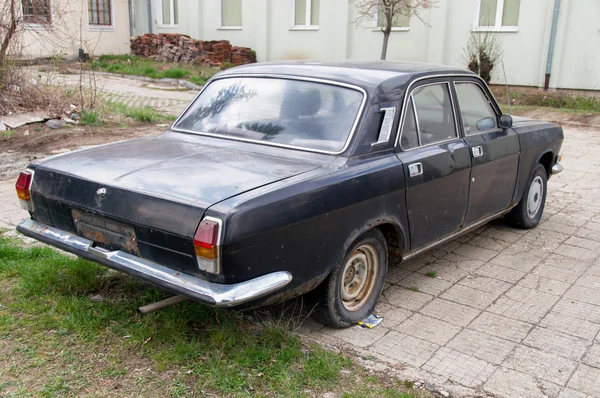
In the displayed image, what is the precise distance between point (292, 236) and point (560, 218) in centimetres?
436

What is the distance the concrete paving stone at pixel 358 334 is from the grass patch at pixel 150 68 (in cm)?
1437

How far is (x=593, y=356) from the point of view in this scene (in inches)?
145

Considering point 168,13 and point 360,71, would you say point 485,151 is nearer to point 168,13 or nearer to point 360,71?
point 360,71

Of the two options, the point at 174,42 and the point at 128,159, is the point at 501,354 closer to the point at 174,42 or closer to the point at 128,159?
the point at 128,159

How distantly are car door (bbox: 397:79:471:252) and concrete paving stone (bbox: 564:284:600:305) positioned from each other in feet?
3.18

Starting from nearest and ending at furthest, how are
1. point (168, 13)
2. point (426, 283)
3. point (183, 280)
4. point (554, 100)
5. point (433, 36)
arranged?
point (183, 280) → point (426, 283) → point (554, 100) → point (433, 36) → point (168, 13)

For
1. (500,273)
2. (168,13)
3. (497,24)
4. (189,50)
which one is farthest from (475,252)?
(168,13)

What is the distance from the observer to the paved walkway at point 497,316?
11.3 feet

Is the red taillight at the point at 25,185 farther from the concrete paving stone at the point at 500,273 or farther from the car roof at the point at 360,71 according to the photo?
the concrete paving stone at the point at 500,273

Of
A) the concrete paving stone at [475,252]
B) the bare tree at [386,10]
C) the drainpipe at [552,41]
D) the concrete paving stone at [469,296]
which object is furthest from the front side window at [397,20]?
the concrete paving stone at [469,296]

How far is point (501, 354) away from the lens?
144 inches

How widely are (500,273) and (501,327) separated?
1.05 metres

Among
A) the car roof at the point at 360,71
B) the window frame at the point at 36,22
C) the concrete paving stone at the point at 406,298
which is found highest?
the window frame at the point at 36,22

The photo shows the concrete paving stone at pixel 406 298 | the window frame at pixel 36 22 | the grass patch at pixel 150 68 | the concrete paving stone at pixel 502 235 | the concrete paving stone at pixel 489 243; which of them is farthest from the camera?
the grass patch at pixel 150 68
